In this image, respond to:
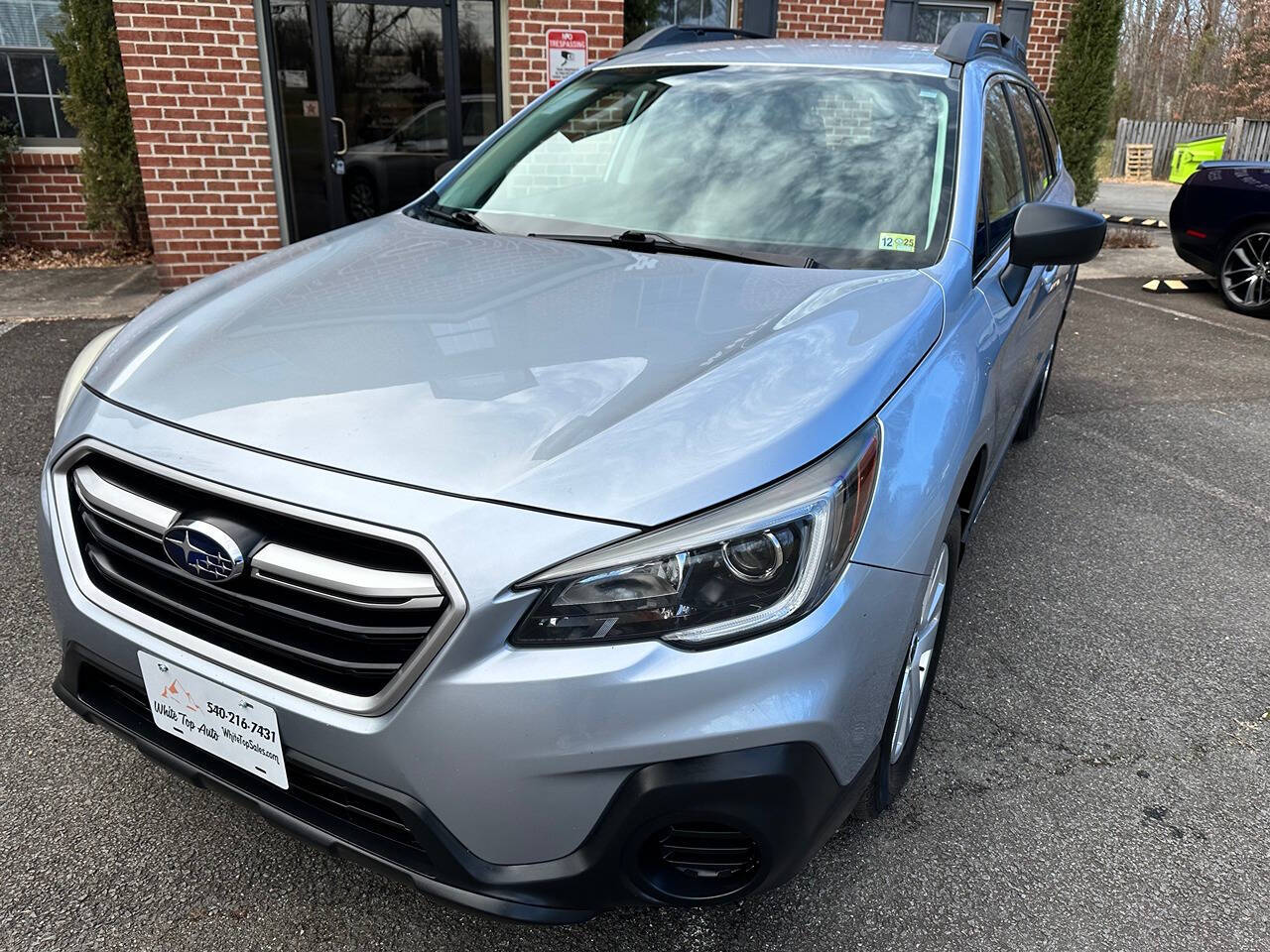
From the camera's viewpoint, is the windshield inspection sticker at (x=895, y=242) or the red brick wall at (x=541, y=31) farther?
the red brick wall at (x=541, y=31)

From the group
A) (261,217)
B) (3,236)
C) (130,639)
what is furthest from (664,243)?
(3,236)

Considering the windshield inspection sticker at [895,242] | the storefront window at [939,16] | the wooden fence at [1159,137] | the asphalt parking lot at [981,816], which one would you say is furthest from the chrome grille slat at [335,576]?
the wooden fence at [1159,137]

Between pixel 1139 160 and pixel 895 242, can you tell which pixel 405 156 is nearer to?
pixel 895 242

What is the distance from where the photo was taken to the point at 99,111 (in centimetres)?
750

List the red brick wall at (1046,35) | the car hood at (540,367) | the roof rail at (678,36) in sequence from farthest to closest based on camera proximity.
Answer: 1. the red brick wall at (1046,35)
2. the roof rail at (678,36)
3. the car hood at (540,367)

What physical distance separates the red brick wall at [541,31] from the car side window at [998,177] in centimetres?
479

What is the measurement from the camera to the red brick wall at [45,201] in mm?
7992

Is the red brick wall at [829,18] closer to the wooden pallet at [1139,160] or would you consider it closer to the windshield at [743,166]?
the windshield at [743,166]

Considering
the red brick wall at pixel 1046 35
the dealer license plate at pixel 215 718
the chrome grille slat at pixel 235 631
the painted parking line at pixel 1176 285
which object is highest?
the red brick wall at pixel 1046 35

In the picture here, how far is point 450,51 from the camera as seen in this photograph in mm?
7375

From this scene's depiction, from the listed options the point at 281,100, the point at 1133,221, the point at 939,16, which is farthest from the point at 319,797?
the point at 1133,221

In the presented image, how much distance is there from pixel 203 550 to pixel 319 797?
0.47 meters

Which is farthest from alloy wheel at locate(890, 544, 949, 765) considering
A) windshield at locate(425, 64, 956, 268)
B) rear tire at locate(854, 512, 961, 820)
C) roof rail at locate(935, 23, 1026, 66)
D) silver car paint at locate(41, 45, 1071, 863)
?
roof rail at locate(935, 23, 1026, 66)

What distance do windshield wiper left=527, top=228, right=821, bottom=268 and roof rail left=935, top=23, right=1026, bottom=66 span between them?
1168 millimetres
